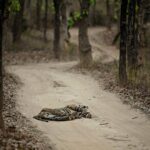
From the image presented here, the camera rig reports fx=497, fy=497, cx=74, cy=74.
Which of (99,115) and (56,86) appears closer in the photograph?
(99,115)

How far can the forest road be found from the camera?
13.4 meters

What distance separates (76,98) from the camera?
63.3 ft

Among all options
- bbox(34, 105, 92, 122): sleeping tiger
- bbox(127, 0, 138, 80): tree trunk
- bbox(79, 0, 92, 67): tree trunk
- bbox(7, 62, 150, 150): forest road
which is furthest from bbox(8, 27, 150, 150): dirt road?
bbox(79, 0, 92, 67): tree trunk

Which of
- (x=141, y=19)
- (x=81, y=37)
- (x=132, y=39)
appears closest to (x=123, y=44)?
(x=132, y=39)

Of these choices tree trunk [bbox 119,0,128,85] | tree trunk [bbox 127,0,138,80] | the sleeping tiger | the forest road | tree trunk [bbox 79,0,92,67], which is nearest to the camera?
the forest road

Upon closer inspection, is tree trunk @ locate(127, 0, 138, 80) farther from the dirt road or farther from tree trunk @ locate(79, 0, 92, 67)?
tree trunk @ locate(79, 0, 92, 67)

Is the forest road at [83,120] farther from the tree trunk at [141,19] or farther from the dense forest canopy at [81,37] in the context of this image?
the tree trunk at [141,19]

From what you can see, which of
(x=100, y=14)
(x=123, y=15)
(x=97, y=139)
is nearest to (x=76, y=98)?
(x=123, y=15)

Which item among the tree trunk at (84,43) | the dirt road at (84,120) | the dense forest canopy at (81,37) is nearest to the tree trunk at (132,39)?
the dense forest canopy at (81,37)

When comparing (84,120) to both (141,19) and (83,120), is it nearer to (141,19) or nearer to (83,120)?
(83,120)

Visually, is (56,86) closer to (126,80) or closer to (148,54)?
(126,80)

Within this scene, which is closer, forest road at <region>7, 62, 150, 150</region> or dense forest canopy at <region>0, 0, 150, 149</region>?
forest road at <region>7, 62, 150, 150</region>

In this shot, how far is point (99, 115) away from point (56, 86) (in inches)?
227

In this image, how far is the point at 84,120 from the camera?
1569cm
